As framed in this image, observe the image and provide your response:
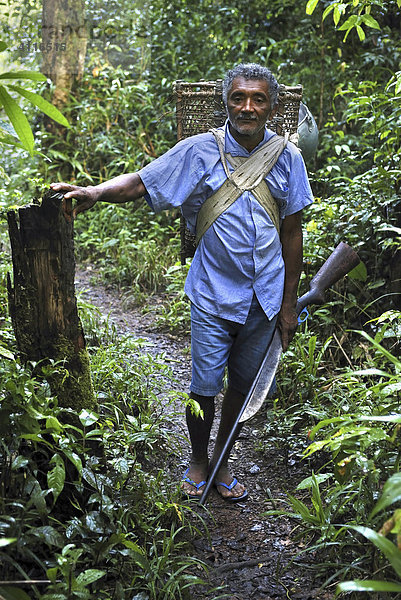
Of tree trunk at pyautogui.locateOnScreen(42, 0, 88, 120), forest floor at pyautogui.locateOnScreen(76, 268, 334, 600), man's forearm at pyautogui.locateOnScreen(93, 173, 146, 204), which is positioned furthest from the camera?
tree trunk at pyautogui.locateOnScreen(42, 0, 88, 120)

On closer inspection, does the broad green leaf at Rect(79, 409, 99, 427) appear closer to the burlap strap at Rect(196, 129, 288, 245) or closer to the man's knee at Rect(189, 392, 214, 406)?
the man's knee at Rect(189, 392, 214, 406)

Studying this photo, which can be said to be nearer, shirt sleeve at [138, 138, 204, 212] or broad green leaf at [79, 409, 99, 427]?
broad green leaf at [79, 409, 99, 427]

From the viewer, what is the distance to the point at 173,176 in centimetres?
297

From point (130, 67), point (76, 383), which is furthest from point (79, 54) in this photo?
point (76, 383)

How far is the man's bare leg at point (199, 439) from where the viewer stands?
321cm

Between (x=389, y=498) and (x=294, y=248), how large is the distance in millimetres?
1867

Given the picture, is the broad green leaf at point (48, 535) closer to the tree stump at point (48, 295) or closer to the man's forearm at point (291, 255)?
the tree stump at point (48, 295)

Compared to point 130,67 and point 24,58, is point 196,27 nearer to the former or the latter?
point 130,67

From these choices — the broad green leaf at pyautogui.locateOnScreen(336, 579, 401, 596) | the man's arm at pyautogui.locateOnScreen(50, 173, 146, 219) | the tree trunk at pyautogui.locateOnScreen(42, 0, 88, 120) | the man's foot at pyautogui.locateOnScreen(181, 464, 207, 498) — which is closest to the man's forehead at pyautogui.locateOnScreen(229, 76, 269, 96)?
the man's arm at pyautogui.locateOnScreen(50, 173, 146, 219)

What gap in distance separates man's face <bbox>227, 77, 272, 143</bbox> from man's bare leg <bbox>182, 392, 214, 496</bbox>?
4.23ft

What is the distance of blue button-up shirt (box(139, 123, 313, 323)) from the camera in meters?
2.98

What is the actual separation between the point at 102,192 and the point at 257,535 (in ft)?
5.60

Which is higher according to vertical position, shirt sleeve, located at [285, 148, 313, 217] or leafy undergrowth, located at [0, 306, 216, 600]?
shirt sleeve, located at [285, 148, 313, 217]

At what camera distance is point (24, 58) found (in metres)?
9.46
